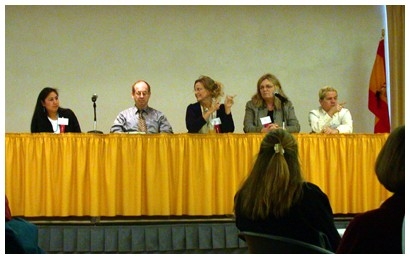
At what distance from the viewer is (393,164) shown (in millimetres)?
2014

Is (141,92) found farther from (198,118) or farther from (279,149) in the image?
(279,149)

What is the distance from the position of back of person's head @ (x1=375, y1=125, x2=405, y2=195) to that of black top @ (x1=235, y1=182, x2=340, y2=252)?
0.77m

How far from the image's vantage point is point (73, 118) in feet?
17.9

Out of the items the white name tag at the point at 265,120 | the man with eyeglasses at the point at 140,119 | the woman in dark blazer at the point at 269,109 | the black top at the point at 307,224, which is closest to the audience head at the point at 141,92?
the man with eyeglasses at the point at 140,119

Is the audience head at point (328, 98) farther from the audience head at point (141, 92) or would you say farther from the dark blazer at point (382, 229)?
the dark blazer at point (382, 229)

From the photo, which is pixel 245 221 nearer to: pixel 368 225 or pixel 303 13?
pixel 368 225

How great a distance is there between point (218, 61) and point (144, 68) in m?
0.88

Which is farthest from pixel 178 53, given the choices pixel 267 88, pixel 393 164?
pixel 393 164

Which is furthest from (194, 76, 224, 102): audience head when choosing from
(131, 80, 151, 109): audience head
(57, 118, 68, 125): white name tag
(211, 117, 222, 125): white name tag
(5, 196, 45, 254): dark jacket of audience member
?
(5, 196, 45, 254): dark jacket of audience member

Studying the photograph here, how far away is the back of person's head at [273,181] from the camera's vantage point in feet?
9.10

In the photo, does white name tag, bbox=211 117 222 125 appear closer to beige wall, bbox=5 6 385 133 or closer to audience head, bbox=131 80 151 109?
audience head, bbox=131 80 151 109

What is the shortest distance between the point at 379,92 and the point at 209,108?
2.64 m

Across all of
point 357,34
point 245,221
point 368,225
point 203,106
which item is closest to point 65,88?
point 203,106

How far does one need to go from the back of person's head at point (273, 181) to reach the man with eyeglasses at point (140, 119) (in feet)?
8.40
